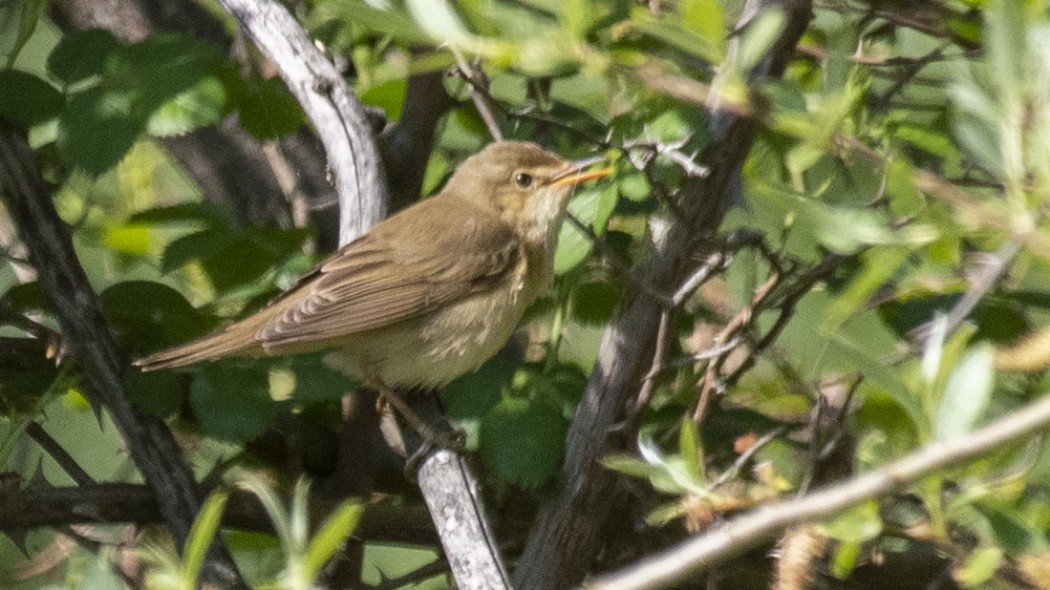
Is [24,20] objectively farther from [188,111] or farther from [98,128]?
[188,111]

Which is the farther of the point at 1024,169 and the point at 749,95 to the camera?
the point at 749,95

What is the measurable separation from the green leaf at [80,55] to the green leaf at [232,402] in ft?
2.13

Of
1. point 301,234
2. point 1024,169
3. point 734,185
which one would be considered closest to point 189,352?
point 301,234

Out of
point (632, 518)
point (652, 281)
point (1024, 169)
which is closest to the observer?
point (1024, 169)

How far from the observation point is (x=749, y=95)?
1588 mm

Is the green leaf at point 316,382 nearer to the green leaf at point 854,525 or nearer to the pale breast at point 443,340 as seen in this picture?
the pale breast at point 443,340

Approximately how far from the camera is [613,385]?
2.50m

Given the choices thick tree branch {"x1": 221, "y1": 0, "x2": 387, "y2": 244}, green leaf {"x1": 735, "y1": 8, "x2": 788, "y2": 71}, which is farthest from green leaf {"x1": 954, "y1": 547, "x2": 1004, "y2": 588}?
thick tree branch {"x1": 221, "y1": 0, "x2": 387, "y2": 244}

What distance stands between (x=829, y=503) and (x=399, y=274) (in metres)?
2.22

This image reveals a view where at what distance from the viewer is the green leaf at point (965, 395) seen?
120 centimetres

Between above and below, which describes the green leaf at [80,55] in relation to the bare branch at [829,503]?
below

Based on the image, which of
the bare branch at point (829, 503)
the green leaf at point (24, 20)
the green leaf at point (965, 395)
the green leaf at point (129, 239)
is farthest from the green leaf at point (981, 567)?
the green leaf at point (129, 239)

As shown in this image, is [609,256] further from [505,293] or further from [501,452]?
[505,293]

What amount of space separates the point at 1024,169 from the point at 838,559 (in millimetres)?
604
